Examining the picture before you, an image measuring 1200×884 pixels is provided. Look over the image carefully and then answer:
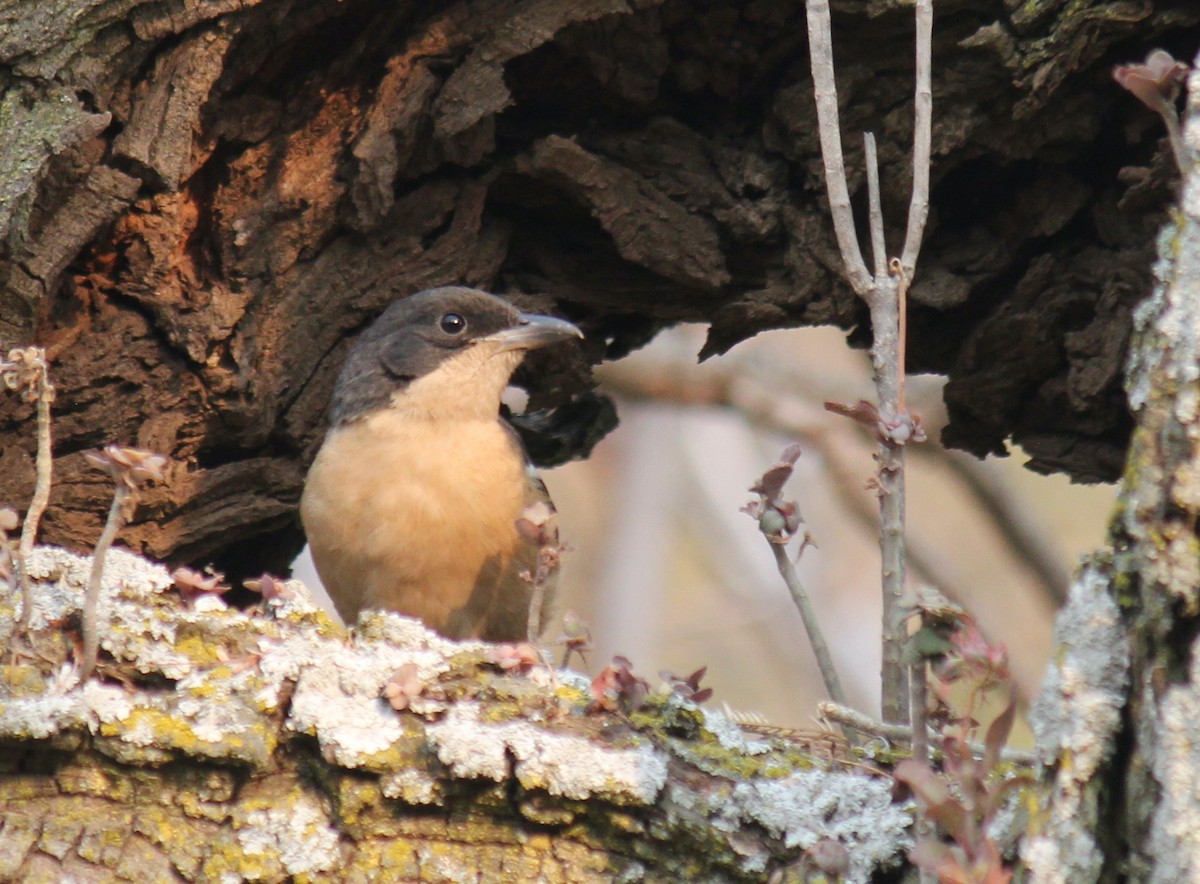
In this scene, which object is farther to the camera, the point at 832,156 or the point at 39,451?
the point at 832,156

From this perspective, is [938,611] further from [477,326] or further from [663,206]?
[477,326]

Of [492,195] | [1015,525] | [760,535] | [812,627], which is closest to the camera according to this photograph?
[812,627]

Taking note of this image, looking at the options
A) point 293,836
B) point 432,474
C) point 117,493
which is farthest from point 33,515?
point 432,474

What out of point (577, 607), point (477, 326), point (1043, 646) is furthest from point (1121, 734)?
point (577, 607)

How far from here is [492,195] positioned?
554 centimetres

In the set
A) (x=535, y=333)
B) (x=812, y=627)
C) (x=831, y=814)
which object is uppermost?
(x=535, y=333)

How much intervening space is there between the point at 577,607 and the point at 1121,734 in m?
10.4

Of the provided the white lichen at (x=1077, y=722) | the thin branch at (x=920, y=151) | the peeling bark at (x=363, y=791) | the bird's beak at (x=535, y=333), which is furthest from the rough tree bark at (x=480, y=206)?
the white lichen at (x=1077, y=722)

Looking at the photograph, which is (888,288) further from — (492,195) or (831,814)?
(492,195)

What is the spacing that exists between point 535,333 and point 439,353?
0.45 meters

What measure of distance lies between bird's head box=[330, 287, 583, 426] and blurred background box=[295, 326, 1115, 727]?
5.41 ft

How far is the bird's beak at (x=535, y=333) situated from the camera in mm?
5516

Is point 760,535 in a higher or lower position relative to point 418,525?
lower

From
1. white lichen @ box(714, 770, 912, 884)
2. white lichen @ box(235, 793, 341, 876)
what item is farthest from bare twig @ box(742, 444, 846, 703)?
white lichen @ box(235, 793, 341, 876)
